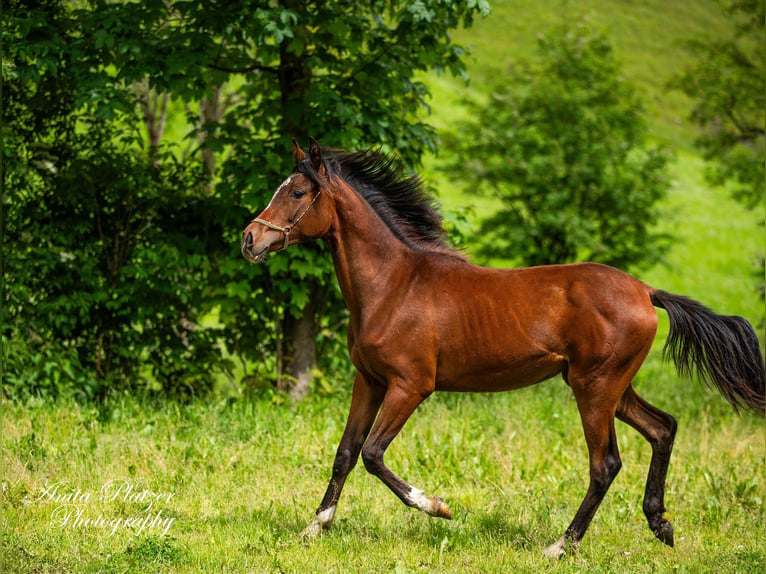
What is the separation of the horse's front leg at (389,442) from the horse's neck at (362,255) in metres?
0.68

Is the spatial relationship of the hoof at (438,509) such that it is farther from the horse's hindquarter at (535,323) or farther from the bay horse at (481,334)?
the horse's hindquarter at (535,323)

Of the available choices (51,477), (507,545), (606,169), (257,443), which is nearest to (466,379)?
(507,545)

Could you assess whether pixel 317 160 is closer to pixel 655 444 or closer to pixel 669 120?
pixel 655 444

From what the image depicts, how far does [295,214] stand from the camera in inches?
229

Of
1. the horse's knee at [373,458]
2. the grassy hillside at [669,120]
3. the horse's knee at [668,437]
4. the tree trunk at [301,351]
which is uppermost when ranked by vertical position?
the horse's knee at [373,458]

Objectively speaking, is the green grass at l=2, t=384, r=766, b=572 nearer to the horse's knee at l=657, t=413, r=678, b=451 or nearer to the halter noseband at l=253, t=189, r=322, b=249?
the horse's knee at l=657, t=413, r=678, b=451

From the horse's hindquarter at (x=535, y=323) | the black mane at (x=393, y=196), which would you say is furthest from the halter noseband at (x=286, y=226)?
the horse's hindquarter at (x=535, y=323)

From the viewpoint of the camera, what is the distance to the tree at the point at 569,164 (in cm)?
1600

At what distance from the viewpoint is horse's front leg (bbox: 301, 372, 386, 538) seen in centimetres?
590

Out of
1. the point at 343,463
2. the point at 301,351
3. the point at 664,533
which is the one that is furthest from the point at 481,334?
the point at 301,351

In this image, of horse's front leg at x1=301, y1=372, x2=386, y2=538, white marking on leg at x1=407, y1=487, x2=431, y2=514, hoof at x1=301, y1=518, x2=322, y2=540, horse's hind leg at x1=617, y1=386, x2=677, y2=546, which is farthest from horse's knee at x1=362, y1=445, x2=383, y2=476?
horse's hind leg at x1=617, y1=386, x2=677, y2=546

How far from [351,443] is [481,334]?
1.21 m

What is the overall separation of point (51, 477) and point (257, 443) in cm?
187

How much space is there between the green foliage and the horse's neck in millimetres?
14355
